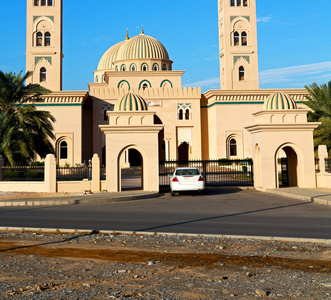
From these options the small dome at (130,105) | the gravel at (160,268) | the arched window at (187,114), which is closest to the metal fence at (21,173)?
the small dome at (130,105)

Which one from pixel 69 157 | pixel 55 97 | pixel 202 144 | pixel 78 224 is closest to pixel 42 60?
pixel 55 97

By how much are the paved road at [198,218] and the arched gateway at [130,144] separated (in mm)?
4712

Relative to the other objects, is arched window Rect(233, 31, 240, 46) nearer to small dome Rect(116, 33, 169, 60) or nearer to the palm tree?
small dome Rect(116, 33, 169, 60)

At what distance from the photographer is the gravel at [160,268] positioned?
4504 millimetres

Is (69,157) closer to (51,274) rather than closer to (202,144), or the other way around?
(202,144)

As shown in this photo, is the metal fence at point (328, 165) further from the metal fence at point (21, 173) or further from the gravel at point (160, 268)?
the metal fence at point (21, 173)

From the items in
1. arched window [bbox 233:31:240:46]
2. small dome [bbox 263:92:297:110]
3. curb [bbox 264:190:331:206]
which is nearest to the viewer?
curb [bbox 264:190:331:206]

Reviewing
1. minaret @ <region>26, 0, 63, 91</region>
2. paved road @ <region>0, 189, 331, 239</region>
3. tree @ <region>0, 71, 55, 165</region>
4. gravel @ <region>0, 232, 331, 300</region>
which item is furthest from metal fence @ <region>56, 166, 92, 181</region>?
minaret @ <region>26, 0, 63, 91</region>

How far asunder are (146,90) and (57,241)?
1327 inches

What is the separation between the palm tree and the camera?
2247cm

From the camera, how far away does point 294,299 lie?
427cm

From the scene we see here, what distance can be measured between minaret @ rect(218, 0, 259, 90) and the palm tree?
14001mm

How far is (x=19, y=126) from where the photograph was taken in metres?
22.5

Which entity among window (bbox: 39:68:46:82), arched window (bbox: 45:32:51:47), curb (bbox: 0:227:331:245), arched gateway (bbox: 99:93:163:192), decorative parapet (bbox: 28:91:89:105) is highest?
arched window (bbox: 45:32:51:47)
